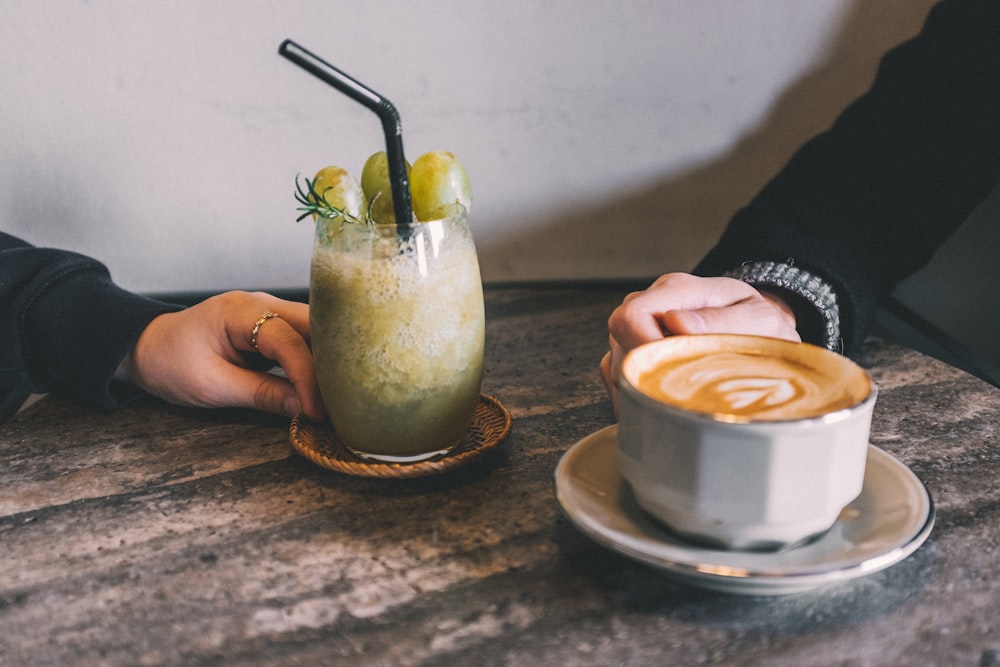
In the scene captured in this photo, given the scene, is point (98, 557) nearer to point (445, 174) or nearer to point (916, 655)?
point (445, 174)

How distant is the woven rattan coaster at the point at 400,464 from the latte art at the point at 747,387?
0.21 metres

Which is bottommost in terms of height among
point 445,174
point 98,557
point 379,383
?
point 98,557

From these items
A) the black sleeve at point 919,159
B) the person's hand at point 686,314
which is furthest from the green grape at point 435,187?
the black sleeve at point 919,159

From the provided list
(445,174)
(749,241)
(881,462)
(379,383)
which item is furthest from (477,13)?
(881,462)

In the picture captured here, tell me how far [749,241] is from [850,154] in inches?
17.8

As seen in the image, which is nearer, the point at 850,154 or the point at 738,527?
the point at 738,527

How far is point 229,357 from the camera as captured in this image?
3.10 feet

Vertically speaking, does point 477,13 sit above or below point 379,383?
above

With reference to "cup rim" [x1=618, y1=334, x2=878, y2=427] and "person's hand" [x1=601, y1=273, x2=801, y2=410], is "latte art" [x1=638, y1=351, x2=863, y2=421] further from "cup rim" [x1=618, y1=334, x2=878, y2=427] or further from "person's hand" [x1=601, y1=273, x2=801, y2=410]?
"person's hand" [x1=601, y1=273, x2=801, y2=410]

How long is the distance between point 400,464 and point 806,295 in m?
0.58

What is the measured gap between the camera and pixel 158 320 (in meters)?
0.97

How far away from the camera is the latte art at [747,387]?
59cm

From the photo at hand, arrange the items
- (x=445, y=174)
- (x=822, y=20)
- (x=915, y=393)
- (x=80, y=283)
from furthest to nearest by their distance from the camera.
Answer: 1. (x=822, y=20)
2. (x=80, y=283)
3. (x=915, y=393)
4. (x=445, y=174)

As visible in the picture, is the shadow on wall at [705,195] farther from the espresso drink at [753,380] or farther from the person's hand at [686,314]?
the espresso drink at [753,380]
